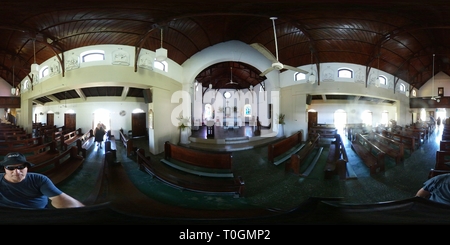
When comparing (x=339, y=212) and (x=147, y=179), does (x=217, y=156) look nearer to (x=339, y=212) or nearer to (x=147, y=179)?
(x=147, y=179)

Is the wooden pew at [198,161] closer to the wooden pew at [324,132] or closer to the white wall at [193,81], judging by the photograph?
the white wall at [193,81]

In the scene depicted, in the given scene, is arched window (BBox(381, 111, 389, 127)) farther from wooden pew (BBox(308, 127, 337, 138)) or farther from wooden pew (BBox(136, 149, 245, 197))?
wooden pew (BBox(136, 149, 245, 197))

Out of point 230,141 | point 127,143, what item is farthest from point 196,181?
point 127,143

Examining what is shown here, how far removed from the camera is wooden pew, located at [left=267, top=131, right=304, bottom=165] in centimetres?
86

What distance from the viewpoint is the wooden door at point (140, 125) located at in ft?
2.89

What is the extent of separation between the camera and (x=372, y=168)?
81 centimetres

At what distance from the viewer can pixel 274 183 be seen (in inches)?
30.6

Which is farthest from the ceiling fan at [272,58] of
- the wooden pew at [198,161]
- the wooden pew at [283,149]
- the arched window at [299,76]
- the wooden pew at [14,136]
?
the wooden pew at [14,136]

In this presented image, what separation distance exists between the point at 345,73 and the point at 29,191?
2.05 m

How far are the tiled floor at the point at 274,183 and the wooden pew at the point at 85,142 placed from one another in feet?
0.10

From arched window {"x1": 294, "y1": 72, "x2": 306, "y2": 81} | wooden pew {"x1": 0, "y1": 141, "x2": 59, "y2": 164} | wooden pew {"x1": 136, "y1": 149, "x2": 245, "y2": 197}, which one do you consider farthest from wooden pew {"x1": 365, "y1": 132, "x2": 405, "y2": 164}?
wooden pew {"x1": 0, "y1": 141, "x2": 59, "y2": 164}

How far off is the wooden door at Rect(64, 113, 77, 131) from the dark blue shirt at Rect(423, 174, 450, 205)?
2165 millimetres

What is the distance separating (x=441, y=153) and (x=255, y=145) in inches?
45.5
